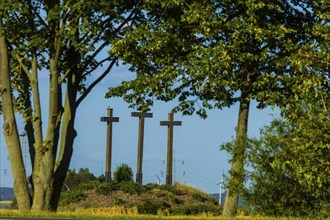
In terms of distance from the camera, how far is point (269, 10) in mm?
27688

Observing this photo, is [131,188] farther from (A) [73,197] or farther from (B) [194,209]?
(B) [194,209]

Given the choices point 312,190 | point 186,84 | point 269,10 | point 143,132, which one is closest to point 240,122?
point 186,84

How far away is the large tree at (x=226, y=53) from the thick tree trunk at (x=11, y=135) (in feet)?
13.2

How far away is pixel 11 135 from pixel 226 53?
320 inches

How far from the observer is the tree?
22.3 m

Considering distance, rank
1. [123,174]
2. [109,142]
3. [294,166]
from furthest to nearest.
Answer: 1. [109,142]
2. [123,174]
3. [294,166]

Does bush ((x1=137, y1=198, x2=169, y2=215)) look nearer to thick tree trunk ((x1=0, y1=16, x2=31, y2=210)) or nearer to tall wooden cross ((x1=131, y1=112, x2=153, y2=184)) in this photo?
thick tree trunk ((x1=0, y1=16, x2=31, y2=210))

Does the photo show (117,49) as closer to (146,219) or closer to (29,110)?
(29,110)

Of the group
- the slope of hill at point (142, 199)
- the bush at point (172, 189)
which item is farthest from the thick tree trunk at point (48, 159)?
the bush at point (172, 189)

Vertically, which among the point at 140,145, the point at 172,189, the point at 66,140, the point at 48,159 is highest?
the point at 140,145

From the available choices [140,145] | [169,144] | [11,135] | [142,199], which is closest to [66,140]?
[11,135]

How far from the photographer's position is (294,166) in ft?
73.5

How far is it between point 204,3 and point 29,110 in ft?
24.8

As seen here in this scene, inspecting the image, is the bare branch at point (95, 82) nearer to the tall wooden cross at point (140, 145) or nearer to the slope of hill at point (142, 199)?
the slope of hill at point (142, 199)
